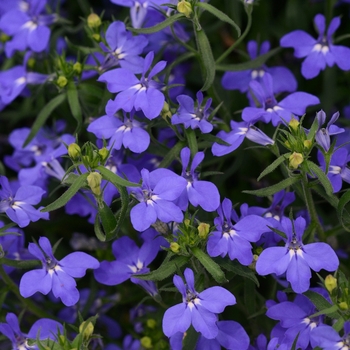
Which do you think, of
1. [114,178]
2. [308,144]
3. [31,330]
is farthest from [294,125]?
[31,330]

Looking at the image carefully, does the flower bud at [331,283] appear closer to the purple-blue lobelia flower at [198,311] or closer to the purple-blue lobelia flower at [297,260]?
the purple-blue lobelia flower at [297,260]

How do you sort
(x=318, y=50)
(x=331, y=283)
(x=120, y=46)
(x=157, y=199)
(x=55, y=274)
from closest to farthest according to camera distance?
(x=331, y=283) < (x=157, y=199) < (x=55, y=274) < (x=120, y=46) < (x=318, y=50)

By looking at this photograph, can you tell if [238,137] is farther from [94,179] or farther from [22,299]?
[22,299]

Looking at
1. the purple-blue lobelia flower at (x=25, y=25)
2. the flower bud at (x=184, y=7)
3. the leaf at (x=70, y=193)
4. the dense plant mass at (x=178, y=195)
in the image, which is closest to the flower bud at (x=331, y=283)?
the dense plant mass at (x=178, y=195)

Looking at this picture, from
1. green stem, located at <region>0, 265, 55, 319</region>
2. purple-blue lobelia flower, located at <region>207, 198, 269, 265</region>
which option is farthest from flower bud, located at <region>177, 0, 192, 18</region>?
green stem, located at <region>0, 265, 55, 319</region>

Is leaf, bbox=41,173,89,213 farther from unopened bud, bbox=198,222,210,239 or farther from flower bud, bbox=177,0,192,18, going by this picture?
flower bud, bbox=177,0,192,18

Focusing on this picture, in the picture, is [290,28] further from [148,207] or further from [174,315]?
[174,315]
